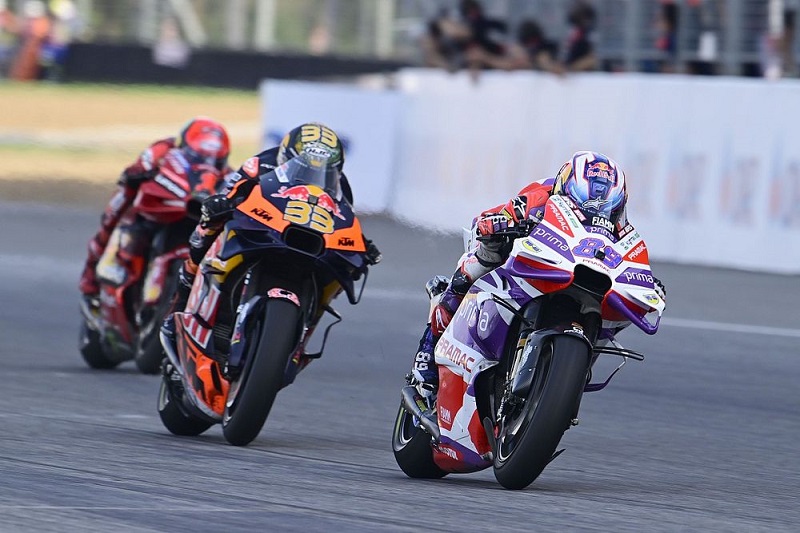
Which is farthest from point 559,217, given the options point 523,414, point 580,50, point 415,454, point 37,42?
point 37,42

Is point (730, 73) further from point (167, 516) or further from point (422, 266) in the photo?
point (167, 516)

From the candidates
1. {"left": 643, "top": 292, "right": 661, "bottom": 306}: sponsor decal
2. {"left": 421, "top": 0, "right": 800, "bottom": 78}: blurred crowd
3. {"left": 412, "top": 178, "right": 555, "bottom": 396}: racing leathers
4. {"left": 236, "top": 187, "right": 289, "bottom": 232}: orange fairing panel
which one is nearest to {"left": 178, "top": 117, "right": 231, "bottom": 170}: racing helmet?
{"left": 236, "top": 187, "right": 289, "bottom": 232}: orange fairing panel

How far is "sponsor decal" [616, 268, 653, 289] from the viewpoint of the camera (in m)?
6.23

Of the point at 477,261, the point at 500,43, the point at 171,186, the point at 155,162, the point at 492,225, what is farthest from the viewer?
the point at 500,43

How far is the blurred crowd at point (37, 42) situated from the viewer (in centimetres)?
3788

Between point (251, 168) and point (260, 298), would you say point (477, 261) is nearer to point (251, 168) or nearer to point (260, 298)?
point (260, 298)

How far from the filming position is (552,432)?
6.04 m

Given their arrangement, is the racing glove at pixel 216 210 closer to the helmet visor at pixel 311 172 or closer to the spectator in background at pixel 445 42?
the helmet visor at pixel 311 172

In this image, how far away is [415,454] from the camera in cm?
702

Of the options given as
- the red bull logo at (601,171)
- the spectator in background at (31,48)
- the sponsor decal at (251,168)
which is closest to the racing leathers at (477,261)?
the red bull logo at (601,171)

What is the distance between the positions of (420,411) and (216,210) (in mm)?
1528

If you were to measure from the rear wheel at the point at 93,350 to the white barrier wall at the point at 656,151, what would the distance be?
21.9 ft

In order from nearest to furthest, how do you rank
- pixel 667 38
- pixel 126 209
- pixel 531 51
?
pixel 126 209
pixel 667 38
pixel 531 51

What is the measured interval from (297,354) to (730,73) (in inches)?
419
